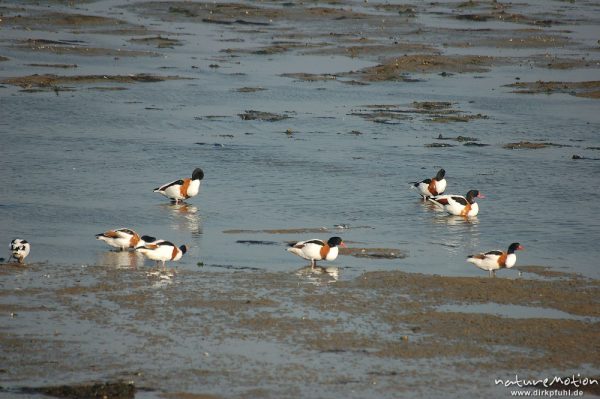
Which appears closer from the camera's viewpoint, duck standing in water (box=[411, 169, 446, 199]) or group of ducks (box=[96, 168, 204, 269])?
group of ducks (box=[96, 168, 204, 269])

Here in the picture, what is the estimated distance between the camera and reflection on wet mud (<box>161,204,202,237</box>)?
20.6 metres

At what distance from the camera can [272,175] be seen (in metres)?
25.5

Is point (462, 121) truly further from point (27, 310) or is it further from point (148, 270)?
point (27, 310)

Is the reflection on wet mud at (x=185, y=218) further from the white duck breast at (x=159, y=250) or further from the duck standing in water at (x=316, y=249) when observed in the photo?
the duck standing in water at (x=316, y=249)

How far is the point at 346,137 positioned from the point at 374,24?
22235mm

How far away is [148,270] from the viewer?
56.7 ft

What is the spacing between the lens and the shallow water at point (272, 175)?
17312 mm

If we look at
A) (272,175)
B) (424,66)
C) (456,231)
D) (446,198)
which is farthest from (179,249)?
(424,66)

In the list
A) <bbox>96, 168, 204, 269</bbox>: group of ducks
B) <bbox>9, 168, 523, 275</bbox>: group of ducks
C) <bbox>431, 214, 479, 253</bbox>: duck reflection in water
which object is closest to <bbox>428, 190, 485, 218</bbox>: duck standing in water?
<bbox>431, 214, 479, 253</bbox>: duck reflection in water

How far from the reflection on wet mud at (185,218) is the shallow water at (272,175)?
0.04 m

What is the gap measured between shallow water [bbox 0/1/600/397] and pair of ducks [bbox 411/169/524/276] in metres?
0.29

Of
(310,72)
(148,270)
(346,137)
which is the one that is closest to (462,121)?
(346,137)

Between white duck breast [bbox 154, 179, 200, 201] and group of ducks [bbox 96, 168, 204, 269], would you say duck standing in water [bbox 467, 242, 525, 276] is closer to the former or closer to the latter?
group of ducks [bbox 96, 168, 204, 269]

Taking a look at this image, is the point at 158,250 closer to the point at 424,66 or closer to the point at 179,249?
the point at 179,249
